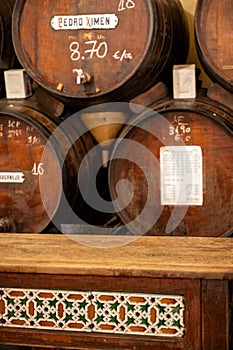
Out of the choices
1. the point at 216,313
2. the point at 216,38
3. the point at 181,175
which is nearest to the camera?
the point at 216,313

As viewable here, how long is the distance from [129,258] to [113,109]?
864 millimetres

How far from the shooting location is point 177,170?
9.55 feet

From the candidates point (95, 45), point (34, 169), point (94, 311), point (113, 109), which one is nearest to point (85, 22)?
point (95, 45)

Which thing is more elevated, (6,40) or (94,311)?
(6,40)

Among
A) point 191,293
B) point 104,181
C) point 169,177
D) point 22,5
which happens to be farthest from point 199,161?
point 22,5

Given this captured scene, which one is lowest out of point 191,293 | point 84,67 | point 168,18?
point 191,293

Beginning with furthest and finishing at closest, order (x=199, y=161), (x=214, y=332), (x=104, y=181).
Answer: (x=104, y=181), (x=199, y=161), (x=214, y=332)

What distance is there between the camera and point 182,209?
9.64 feet

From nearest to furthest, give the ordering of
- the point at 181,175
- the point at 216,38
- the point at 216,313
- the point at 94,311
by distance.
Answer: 1. the point at 216,313
2. the point at 94,311
3. the point at 216,38
4. the point at 181,175

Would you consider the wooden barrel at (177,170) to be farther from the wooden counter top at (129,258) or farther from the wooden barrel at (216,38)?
the wooden counter top at (129,258)

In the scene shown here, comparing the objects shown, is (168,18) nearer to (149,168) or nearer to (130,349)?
(149,168)

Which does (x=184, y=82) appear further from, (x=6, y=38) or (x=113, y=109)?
(x=6, y=38)

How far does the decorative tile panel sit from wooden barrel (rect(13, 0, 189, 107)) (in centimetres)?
94

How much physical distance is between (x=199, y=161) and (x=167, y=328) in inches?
33.0
